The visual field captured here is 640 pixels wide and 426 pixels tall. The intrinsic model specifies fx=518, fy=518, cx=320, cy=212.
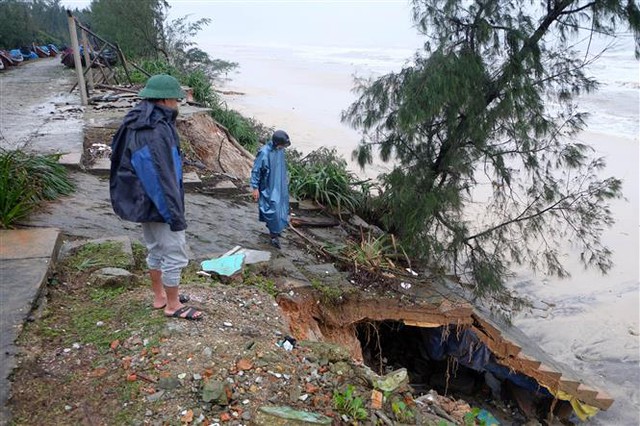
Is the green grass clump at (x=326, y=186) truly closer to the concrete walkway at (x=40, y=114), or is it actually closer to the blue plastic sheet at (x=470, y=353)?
the blue plastic sheet at (x=470, y=353)

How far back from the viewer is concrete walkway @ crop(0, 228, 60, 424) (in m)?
3.02

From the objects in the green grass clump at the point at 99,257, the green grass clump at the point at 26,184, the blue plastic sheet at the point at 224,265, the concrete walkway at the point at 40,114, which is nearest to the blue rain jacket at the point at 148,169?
the green grass clump at the point at 99,257

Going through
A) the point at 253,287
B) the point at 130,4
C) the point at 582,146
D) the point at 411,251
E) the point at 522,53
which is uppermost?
the point at 130,4

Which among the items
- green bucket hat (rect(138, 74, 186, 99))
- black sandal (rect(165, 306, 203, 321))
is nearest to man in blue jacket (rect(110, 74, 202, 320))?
green bucket hat (rect(138, 74, 186, 99))

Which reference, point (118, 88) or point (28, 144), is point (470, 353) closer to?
point (28, 144)

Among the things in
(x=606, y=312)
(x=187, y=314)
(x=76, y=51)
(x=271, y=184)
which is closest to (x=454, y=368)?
(x=271, y=184)

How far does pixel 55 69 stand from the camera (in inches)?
764

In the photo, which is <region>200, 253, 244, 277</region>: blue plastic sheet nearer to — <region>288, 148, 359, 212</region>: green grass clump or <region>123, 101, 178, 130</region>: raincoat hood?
<region>123, 101, 178, 130</region>: raincoat hood

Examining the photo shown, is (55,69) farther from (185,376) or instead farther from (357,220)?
(185,376)

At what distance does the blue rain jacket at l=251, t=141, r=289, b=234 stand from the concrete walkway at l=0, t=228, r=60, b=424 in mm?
2159

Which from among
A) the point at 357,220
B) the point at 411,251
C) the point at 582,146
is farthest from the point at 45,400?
the point at 582,146

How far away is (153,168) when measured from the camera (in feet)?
9.98

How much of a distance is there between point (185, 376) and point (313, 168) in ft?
21.1

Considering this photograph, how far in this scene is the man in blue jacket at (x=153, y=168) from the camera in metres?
3.05
